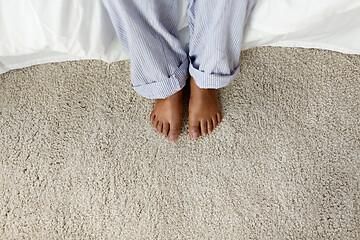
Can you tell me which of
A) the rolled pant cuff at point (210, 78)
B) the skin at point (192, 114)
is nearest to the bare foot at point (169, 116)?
the skin at point (192, 114)

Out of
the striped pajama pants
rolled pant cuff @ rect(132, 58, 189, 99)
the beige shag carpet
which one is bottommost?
the beige shag carpet

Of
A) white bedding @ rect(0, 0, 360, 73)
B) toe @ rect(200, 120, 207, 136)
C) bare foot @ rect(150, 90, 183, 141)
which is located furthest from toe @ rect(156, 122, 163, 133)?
white bedding @ rect(0, 0, 360, 73)

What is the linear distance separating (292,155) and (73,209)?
0.64m

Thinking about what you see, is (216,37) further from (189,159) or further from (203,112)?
(189,159)

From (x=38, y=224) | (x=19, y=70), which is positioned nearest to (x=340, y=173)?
(x=38, y=224)

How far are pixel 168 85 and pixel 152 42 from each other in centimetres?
12

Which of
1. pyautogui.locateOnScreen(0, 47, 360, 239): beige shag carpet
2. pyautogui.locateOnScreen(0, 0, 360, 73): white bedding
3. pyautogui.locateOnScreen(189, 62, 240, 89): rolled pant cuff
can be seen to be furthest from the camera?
pyautogui.locateOnScreen(0, 47, 360, 239): beige shag carpet

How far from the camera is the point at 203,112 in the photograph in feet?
2.81

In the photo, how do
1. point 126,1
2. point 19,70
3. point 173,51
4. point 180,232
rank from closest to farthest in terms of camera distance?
1. point 126,1
2. point 173,51
3. point 180,232
4. point 19,70

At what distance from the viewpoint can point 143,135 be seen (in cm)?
89

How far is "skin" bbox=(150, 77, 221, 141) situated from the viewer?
0.85 m

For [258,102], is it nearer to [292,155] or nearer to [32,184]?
[292,155]

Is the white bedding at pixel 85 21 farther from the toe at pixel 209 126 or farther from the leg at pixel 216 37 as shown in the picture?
the toe at pixel 209 126

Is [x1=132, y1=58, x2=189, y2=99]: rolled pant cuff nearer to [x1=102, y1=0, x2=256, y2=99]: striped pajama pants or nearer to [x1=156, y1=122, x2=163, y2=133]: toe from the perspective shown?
[x1=102, y1=0, x2=256, y2=99]: striped pajama pants
